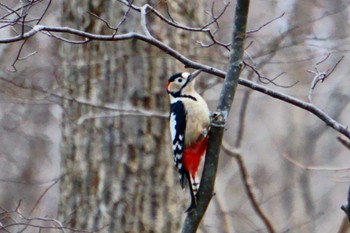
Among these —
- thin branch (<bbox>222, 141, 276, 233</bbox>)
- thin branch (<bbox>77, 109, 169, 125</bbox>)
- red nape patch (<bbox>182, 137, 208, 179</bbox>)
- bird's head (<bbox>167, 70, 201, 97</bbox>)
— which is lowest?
thin branch (<bbox>222, 141, 276, 233</bbox>)

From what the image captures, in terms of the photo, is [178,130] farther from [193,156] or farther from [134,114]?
[134,114]

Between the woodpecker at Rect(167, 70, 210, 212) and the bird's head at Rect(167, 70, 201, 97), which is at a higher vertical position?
the bird's head at Rect(167, 70, 201, 97)

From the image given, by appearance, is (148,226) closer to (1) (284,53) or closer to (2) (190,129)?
(2) (190,129)

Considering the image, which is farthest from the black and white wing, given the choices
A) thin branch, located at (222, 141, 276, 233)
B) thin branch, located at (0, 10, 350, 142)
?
thin branch, located at (222, 141, 276, 233)

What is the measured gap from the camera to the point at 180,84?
18.1 ft

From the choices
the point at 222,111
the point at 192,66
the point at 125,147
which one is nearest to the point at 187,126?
the point at 192,66

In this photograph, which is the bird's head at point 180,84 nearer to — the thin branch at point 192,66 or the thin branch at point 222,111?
the thin branch at point 192,66

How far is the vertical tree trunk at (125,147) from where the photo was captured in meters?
6.71

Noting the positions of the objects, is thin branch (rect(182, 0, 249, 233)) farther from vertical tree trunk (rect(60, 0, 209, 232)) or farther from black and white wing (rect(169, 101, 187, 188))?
vertical tree trunk (rect(60, 0, 209, 232))

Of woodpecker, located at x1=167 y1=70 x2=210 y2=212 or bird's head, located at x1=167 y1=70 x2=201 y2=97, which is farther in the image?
bird's head, located at x1=167 y1=70 x2=201 y2=97

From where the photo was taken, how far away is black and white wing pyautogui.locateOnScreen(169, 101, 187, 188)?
211 inches

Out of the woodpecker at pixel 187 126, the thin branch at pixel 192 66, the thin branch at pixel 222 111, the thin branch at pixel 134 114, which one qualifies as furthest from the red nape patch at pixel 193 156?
the thin branch at pixel 134 114

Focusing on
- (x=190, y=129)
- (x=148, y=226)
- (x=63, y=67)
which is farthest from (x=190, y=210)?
(x=63, y=67)

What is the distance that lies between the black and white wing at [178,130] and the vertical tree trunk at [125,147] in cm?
118
